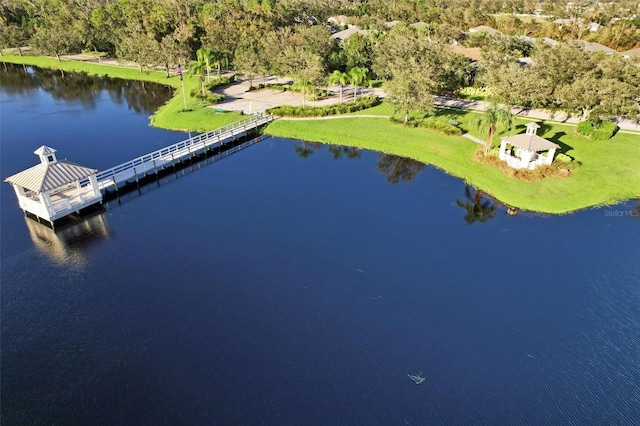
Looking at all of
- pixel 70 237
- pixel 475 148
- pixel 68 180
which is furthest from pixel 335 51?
pixel 70 237

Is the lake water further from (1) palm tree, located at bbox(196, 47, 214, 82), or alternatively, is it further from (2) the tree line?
(1) palm tree, located at bbox(196, 47, 214, 82)

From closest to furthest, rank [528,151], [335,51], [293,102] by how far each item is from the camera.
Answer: [528,151], [293,102], [335,51]

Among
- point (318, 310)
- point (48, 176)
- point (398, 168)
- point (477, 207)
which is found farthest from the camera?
point (398, 168)

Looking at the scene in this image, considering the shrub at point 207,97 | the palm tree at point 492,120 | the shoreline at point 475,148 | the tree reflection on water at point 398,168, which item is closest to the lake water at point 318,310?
the shoreline at point 475,148

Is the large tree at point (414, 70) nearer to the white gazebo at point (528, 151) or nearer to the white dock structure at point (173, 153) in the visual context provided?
the white gazebo at point (528, 151)

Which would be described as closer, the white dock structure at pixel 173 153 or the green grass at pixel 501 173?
the green grass at pixel 501 173

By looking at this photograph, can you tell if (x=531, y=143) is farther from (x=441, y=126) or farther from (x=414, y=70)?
(x=414, y=70)

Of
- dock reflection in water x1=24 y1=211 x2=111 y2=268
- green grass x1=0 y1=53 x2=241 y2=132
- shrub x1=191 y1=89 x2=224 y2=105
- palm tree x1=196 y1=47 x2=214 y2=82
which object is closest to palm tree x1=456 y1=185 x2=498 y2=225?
dock reflection in water x1=24 y1=211 x2=111 y2=268

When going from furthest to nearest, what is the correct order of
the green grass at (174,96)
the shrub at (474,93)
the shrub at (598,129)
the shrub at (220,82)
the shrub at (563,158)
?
the shrub at (220,82) < the shrub at (474,93) < the green grass at (174,96) < the shrub at (598,129) < the shrub at (563,158)
